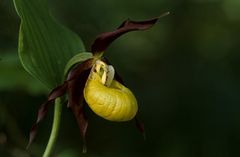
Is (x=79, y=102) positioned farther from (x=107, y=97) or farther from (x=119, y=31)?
(x=119, y=31)

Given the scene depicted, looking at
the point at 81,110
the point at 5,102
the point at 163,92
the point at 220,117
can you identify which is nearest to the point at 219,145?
the point at 220,117

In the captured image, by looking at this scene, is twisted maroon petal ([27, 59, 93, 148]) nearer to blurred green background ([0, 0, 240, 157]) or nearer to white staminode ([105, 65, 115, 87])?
white staminode ([105, 65, 115, 87])

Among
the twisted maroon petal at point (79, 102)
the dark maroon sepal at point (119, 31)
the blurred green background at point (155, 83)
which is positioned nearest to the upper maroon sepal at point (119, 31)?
the dark maroon sepal at point (119, 31)

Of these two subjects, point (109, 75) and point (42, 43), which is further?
point (109, 75)

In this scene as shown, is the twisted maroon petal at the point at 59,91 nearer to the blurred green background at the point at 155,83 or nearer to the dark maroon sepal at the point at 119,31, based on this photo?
the dark maroon sepal at the point at 119,31

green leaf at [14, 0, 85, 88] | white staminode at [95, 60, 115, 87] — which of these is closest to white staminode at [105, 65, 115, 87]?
white staminode at [95, 60, 115, 87]

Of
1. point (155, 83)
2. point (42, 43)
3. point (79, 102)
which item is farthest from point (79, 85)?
point (155, 83)

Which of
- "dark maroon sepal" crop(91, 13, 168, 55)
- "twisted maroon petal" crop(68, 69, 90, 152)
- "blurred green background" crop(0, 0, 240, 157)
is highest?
"dark maroon sepal" crop(91, 13, 168, 55)
